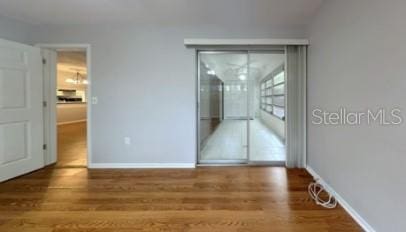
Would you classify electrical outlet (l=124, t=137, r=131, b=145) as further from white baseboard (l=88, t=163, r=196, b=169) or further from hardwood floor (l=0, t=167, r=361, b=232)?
hardwood floor (l=0, t=167, r=361, b=232)

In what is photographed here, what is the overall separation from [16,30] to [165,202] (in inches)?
134

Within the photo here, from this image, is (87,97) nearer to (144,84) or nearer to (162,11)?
(144,84)

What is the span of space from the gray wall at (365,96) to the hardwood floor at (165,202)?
34 cm

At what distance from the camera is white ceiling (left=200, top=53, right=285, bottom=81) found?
4.29m

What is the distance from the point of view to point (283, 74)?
426 centimetres

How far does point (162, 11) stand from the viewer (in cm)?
352

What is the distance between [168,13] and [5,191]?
3.04 metres

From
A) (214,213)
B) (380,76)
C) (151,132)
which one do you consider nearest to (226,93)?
(151,132)

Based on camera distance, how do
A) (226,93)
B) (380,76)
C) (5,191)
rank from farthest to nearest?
1. (226,93)
2. (5,191)
3. (380,76)

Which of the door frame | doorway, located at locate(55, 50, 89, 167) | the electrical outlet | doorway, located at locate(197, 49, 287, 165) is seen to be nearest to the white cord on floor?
doorway, located at locate(197, 49, 287, 165)

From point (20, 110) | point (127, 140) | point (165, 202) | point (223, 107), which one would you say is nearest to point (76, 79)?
point (20, 110)

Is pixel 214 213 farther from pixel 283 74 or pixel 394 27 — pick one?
pixel 283 74

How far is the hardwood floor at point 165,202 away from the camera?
2.31 metres

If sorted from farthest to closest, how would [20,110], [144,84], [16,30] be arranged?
1. [144,84]
2. [16,30]
3. [20,110]
